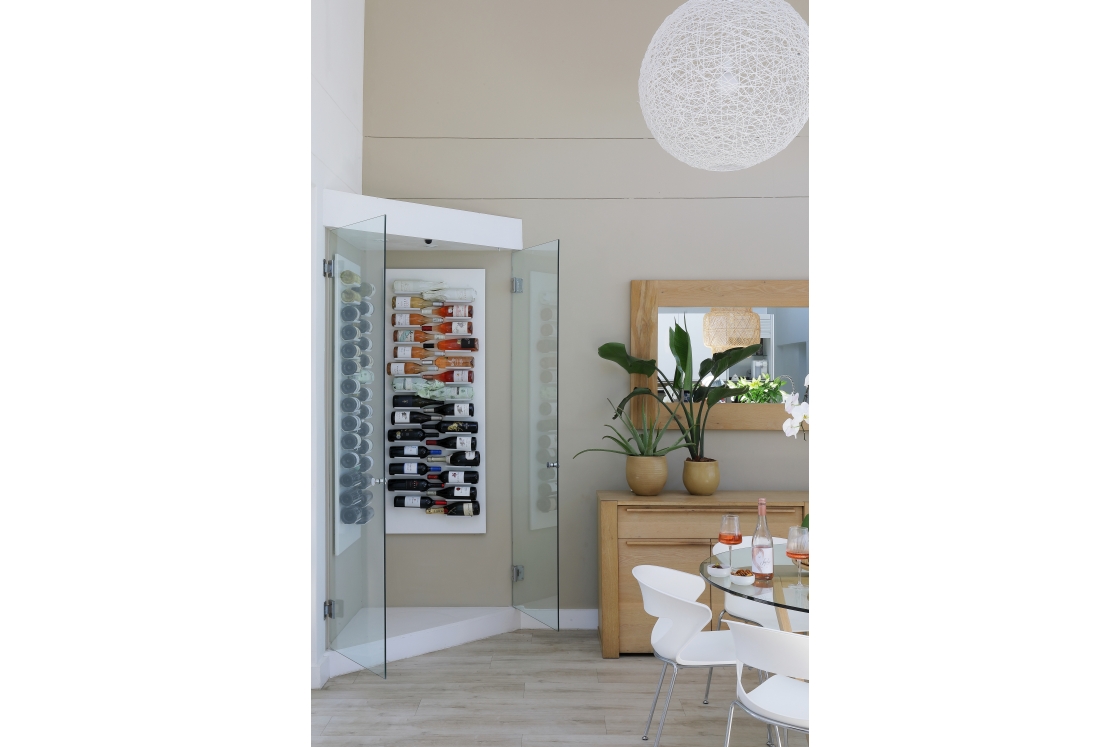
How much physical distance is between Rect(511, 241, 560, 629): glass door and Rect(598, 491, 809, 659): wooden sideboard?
0.32 meters

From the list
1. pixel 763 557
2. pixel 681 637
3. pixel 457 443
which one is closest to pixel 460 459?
pixel 457 443

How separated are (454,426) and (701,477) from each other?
1.51m

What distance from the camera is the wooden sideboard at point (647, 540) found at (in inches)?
151

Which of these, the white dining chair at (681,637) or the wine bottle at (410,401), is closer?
the white dining chair at (681,637)

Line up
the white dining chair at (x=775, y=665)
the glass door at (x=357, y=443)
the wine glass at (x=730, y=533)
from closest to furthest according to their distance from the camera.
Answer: the white dining chair at (x=775, y=665), the wine glass at (x=730, y=533), the glass door at (x=357, y=443)

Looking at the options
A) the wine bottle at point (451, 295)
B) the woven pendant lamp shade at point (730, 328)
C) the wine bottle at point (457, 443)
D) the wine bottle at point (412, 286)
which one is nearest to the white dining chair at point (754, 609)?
the woven pendant lamp shade at point (730, 328)

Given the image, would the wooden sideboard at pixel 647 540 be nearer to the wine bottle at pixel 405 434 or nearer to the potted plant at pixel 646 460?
the potted plant at pixel 646 460

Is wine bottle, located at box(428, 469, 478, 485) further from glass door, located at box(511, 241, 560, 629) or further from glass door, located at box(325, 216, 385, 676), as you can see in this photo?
glass door, located at box(325, 216, 385, 676)

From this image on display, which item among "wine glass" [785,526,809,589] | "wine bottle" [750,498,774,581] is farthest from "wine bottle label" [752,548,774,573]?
"wine glass" [785,526,809,589]

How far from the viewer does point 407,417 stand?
4.17m

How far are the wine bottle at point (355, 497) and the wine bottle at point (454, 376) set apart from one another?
3.57ft
